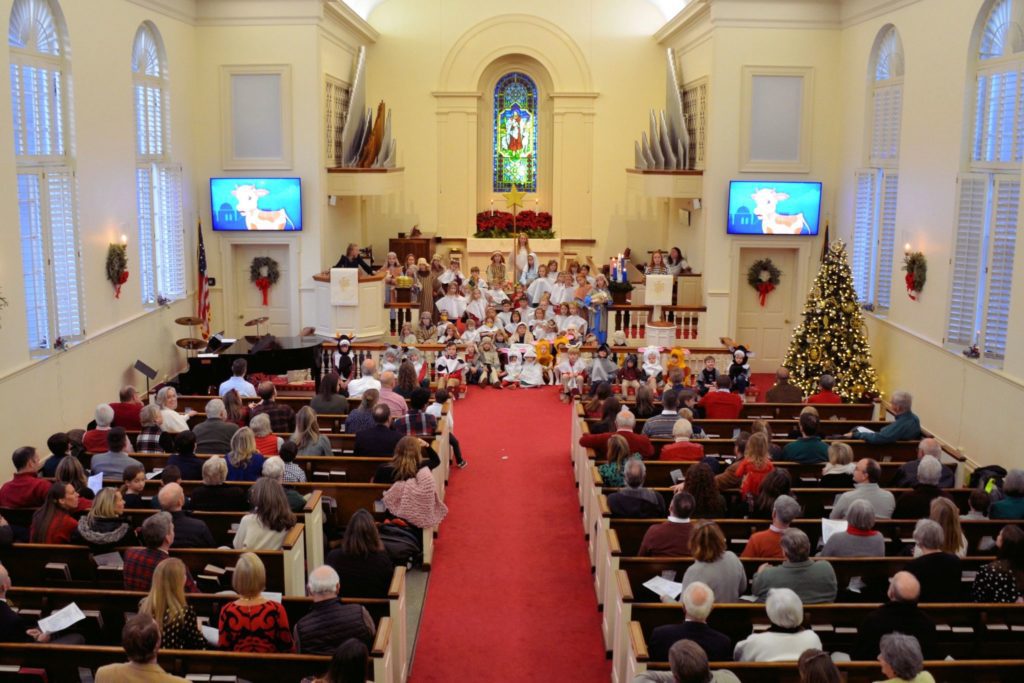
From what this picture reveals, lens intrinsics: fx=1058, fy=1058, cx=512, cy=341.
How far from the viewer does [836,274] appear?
15.4 metres

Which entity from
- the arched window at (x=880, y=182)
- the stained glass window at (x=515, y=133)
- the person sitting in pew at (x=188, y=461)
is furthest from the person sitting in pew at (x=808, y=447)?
the stained glass window at (x=515, y=133)

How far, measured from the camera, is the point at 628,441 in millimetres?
10617

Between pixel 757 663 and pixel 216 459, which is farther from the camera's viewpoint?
pixel 216 459

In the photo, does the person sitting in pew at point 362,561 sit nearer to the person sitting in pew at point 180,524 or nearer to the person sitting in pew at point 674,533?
the person sitting in pew at point 180,524

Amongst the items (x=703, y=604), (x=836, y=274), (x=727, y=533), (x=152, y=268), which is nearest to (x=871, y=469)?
(x=727, y=533)

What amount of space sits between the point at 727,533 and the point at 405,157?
17.4m

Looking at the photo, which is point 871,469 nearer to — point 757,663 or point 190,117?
point 757,663

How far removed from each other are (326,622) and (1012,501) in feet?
18.6

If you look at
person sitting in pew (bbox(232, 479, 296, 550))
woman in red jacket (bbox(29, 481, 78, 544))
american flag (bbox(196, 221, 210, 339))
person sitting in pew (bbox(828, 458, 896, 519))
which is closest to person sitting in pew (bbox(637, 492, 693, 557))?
person sitting in pew (bbox(828, 458, 896, 519))

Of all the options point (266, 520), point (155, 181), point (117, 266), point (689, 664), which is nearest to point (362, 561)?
point (266, 520)

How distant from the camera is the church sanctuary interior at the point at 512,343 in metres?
7.02

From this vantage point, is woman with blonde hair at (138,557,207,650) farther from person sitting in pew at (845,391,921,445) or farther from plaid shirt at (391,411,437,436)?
person sitting in pew at (845,391,921,445)

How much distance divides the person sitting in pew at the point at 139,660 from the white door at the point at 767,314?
15000 mm

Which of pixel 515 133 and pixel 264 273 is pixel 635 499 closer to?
pixel 264 273
